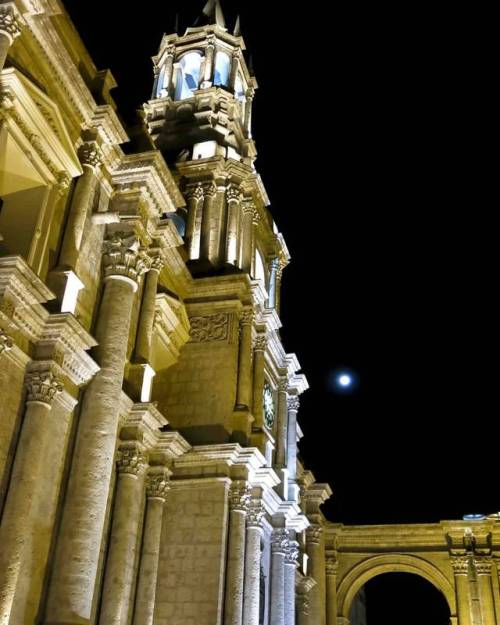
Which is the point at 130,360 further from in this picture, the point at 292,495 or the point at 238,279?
the point at 292,495

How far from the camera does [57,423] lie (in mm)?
Result: 14992

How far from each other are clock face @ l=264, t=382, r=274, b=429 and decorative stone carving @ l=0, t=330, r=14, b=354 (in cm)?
1320

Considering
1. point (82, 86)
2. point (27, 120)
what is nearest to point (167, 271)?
point (82, 86)

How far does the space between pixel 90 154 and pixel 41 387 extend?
5.89 m

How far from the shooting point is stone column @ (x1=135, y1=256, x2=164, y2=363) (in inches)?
757

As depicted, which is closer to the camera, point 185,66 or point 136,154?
point 136,154

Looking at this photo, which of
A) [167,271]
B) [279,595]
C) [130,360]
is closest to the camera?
[130,360]

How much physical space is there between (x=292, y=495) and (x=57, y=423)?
43.6ft

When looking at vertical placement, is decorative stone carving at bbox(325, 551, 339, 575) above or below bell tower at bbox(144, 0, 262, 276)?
below

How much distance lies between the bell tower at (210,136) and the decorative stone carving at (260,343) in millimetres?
2153

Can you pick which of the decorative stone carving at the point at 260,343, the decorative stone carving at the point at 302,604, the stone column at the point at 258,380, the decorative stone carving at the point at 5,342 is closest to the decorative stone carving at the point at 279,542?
the stone column at the point at 258,380

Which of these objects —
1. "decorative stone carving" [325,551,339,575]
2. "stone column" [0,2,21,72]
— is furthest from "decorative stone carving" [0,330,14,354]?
"decorative stone carving" [325,551,339,575]

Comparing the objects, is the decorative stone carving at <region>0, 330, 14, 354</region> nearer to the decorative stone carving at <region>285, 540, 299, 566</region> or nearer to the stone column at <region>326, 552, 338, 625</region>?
the decorative stone carving at <region>285, 540, 299, 566</region>

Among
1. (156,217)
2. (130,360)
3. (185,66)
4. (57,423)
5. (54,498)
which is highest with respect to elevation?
(185,66)
